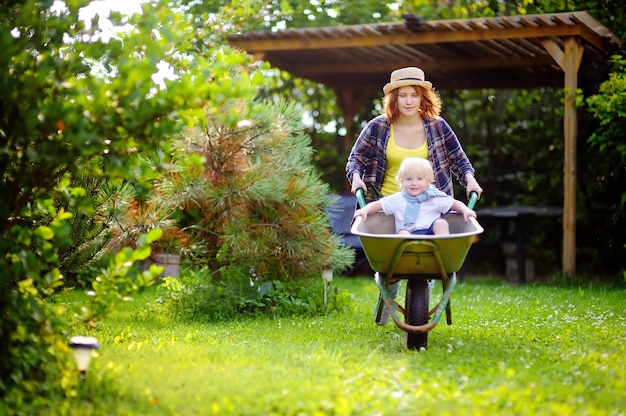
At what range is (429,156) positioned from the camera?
4723 mm

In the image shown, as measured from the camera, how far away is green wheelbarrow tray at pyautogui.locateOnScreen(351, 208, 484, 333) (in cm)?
374

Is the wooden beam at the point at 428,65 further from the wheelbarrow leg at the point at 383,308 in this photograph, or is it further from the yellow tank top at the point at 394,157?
the wheelbarrow leg at the point at 383,308

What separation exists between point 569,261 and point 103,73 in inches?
204

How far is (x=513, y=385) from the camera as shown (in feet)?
10.4

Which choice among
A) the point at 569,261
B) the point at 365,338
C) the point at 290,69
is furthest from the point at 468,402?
the point at 290,69

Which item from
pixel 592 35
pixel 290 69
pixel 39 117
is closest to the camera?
pixel 39 117

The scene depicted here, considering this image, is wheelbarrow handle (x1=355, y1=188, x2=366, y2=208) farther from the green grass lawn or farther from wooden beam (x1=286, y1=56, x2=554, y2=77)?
wooden beam (x1=286, y1=56, x2=554, y2=77)

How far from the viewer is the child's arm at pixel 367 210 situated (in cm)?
414

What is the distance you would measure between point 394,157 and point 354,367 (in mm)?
1606

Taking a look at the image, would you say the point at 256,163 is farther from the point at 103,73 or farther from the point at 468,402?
the point at 468,402

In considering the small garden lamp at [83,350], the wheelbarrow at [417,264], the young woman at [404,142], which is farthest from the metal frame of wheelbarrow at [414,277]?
the small garden lamp at [83,350]

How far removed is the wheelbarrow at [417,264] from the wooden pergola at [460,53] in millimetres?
3892

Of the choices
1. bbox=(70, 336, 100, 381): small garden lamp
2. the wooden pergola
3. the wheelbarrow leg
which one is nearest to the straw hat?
the wheelbarrow leg

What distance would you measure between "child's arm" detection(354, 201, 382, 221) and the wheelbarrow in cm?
4
